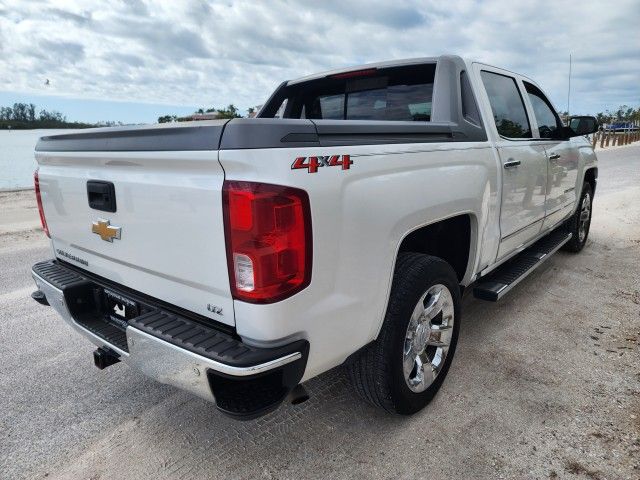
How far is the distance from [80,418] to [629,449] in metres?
2.83

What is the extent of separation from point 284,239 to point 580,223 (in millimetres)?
5120

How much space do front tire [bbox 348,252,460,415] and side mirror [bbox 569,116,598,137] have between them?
272cm

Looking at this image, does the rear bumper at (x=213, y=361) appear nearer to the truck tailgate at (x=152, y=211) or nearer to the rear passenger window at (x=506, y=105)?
the truck tailgate at (x=152, y=211)

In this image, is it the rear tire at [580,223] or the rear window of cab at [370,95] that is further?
the rear tire at [580,223]

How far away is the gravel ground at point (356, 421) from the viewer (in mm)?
2246

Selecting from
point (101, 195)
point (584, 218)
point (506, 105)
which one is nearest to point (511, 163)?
point (506, 105)

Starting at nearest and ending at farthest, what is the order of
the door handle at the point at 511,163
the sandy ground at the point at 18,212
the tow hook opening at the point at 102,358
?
the tow hook opening at the point at 102,358
the door handle at the point at 511,163
the sandy ground at the point at 18,212

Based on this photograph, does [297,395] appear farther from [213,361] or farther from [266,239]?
[266,239]

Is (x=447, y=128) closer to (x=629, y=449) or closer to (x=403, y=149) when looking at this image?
(x=403, y=149)

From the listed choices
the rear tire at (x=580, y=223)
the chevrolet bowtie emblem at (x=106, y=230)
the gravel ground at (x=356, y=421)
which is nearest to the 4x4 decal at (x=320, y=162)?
the chevrolet bowtie emblem at (x=106, y=230)

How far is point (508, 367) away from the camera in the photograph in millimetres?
3105

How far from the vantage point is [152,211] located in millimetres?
2059

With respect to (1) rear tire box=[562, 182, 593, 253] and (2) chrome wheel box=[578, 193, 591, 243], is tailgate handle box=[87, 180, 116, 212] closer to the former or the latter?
(1) rear tire box=[562, 182, 593, 253]

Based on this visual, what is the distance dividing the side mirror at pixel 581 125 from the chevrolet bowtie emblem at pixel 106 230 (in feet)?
13.4
